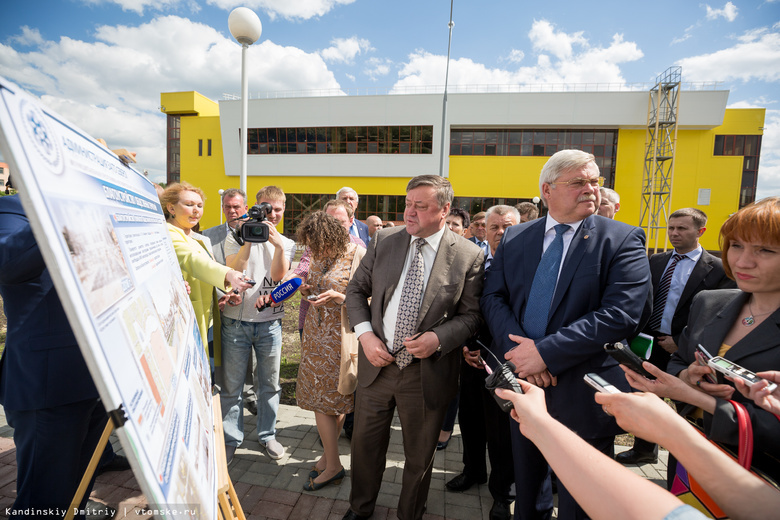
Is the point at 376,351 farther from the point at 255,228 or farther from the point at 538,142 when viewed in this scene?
the point at 538,142

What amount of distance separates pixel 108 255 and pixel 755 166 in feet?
98.6

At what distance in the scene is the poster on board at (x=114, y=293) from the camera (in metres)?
0.64

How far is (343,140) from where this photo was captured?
2381cm

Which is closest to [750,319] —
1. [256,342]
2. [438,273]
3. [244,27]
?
[438,273]

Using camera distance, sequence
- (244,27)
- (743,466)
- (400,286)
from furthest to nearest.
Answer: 1. (244,27)
2. (400,286)
3. (743,466)

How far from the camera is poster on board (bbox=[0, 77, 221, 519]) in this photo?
2.11 ft

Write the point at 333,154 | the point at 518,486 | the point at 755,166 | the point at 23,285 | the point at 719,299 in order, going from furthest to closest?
the point at 333,154, the point at 755,166, the point at 518,486, the point at 719,299, the point at 23,285

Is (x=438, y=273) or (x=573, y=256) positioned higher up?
(x=573, y=256)

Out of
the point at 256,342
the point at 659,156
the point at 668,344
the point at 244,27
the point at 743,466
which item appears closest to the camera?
the point at 743,466

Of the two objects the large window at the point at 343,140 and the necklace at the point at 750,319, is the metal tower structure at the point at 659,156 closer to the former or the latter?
the large window at the point at 343,140

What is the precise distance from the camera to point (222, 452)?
1.65m

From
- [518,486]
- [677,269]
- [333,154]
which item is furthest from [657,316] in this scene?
[333,154]

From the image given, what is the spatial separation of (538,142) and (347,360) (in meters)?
22.9

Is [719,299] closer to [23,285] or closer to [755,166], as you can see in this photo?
[23,285]
